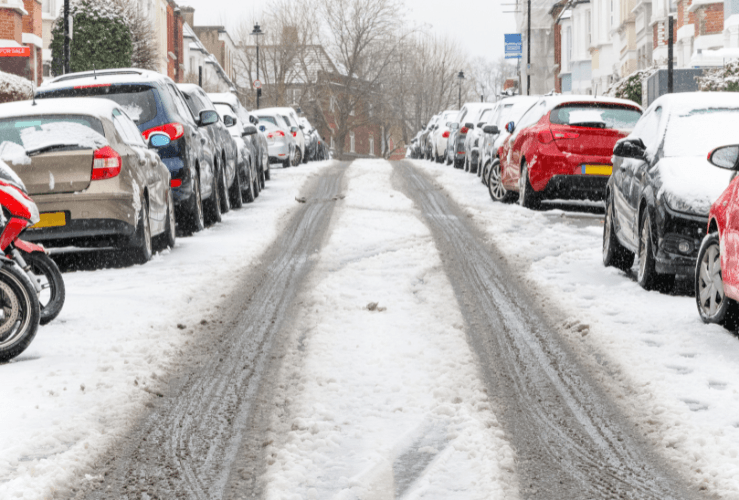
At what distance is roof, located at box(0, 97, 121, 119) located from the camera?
31.0ft

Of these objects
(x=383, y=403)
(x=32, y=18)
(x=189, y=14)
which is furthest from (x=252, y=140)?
(x=189, y=14)

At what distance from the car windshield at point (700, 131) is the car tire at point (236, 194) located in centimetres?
845

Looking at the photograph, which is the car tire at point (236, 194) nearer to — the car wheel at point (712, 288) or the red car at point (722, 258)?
the red car at point (722, 258)

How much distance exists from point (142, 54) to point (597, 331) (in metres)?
34.8

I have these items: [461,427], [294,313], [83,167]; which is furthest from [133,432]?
[83,167]

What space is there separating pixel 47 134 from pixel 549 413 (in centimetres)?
580

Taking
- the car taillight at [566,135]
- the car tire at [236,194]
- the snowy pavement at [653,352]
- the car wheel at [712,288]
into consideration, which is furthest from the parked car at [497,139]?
the car wheel at [712,288]

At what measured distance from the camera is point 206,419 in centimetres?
503

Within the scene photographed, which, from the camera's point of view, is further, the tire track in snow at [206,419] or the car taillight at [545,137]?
the car taillight at [545,137]

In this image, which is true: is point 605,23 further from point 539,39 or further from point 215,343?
point 215,343

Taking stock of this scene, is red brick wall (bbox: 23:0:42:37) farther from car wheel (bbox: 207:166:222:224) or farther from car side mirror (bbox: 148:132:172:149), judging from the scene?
car side mirror (bbox: 148:132:172:149)

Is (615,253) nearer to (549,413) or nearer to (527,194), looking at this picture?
(549,413)

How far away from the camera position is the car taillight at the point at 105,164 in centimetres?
935

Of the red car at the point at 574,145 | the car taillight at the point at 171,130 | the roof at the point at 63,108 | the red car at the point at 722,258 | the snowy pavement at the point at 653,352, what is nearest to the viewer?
the snowy pavement at the point at 653,352
